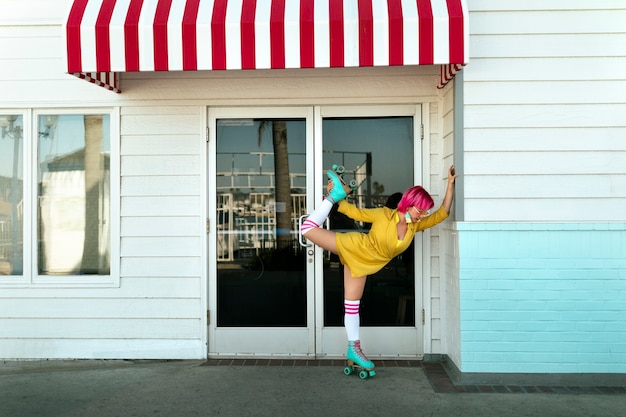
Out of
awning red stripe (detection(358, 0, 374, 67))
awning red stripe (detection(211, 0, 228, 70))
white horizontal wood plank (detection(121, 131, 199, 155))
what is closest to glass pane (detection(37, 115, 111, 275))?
white horizontal wood plank (detection(121, 131, 199, 155))

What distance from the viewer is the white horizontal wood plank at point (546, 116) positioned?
4656 mm

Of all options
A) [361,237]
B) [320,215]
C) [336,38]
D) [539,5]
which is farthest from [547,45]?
[320,215]

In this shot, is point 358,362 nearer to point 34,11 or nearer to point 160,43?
point 160,43

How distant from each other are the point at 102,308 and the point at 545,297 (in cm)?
377

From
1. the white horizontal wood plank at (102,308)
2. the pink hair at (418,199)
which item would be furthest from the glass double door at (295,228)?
the pink hair at (418,199)

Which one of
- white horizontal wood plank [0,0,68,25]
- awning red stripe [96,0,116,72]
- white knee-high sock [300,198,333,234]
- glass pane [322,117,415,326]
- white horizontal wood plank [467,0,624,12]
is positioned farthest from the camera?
glass pane [322,117,415,326]

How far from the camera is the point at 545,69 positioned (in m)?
4.69

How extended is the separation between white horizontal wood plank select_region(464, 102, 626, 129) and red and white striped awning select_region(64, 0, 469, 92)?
1.94 feet

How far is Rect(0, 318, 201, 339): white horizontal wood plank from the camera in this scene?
536cm

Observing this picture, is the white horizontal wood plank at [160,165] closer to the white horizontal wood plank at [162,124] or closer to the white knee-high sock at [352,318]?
the white horizontal wood plank at [162,124]

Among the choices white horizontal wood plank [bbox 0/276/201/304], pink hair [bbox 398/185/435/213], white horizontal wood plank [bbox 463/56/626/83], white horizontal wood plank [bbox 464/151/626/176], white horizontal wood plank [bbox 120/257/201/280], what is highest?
white horizontal wood plank [bbox 463/56/626/83]

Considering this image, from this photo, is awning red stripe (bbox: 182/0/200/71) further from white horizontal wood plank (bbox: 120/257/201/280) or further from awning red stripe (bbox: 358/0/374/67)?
white horizontal wood plank (bbox: 120/257/201/280)

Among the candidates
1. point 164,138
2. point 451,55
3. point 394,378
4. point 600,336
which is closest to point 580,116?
point 451,55

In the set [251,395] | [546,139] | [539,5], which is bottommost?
[251,395]
